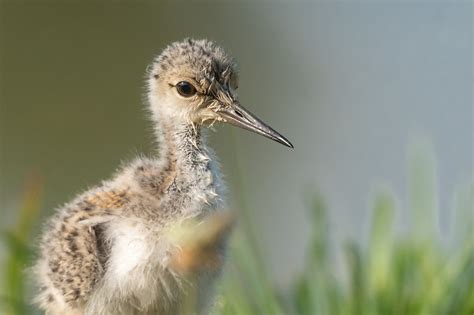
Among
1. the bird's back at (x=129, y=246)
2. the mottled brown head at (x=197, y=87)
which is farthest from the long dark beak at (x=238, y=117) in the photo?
the bird's back at (x=129, y=246)

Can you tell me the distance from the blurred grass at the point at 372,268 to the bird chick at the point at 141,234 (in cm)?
9

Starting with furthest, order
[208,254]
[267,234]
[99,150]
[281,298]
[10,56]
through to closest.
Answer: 1. [10,56]
2. [99,150]
3. [267,234]
4. [281,298]
5. [208,254]

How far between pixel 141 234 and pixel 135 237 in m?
0.01

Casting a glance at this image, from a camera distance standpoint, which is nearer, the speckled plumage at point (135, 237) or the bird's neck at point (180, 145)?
the speckled plumage at point (135, 237)

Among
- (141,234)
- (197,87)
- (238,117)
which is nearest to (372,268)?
(238,117)

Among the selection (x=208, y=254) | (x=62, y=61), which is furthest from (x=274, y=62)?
(x=208, y=254)

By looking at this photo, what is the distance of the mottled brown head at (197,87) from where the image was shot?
2.12 m

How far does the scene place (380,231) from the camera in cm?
262

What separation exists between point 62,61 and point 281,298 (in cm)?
467

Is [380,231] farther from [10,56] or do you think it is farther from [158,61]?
[10,56]

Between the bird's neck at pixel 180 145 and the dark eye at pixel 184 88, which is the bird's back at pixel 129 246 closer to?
the bird's neck at pixel 180 145

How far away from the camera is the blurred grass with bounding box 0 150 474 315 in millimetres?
2096

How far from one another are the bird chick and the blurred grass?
9 cm

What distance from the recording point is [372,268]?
258 cm
